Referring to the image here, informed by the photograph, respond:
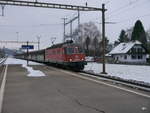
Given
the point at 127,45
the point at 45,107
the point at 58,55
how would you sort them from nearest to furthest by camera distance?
the point at 45,107, the point at 58,55, the point at 127,45

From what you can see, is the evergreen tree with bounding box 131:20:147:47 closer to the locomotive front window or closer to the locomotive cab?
the locomotive cab

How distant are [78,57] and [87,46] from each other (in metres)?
91.9

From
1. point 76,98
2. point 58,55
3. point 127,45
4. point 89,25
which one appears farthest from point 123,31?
point 76,98

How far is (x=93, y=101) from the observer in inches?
425

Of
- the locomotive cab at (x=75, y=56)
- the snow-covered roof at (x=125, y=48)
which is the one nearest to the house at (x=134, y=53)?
the snow-covered roof at (x=125, y=48)

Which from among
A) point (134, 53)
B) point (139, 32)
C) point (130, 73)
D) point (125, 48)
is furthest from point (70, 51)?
point (139, 32)

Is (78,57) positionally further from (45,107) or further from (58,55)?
(45,107)

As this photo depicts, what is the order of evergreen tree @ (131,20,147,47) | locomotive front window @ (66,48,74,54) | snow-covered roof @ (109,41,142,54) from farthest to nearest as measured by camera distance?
evergreen tree @ (131,20,147,47) < snow-covered roof @ (109,41,142,54) < locomotive front window @ (66,48,74,54)

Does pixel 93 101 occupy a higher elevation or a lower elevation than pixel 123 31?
lower

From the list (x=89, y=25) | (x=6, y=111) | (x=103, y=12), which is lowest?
(x=6, y=111)

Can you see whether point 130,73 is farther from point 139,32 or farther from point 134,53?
point 139,32

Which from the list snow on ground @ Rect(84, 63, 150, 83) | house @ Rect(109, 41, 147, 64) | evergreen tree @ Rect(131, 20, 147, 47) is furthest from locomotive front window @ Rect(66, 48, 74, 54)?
evergreen tree @ Rect(131, 20, 147, 47)

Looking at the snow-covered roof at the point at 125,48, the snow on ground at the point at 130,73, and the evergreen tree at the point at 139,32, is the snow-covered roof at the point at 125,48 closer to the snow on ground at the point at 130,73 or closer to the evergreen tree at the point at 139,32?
the evergreen tree at the point at 139,32

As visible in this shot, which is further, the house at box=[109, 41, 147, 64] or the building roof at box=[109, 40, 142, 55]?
the building roof at box=[109, 40, 142, 55]
